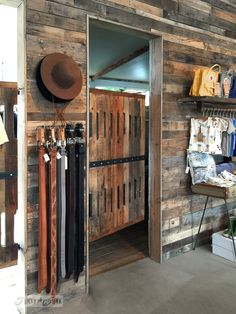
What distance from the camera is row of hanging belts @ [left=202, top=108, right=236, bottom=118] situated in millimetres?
3336

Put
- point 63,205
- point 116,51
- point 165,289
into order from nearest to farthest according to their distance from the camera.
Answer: point 63,205 < point 165,289 < point 116,51

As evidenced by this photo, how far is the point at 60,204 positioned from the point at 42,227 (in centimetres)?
20

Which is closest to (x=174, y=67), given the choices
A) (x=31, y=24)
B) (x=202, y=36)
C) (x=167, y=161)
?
(x=202, y=36)

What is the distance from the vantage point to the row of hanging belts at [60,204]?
2.16 m

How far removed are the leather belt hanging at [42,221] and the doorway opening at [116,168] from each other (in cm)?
75

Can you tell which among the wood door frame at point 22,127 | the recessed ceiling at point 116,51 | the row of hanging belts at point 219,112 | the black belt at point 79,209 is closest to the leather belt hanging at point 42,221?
the wood door frame at point 22,127

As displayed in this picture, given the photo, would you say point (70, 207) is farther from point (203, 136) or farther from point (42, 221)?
point (203, 136)

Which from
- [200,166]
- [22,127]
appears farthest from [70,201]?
[200,166]

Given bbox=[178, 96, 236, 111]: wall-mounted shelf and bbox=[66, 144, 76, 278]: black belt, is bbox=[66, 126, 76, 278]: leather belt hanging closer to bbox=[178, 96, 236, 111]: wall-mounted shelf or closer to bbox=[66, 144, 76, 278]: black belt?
bbox=[66, 144, 76, 278]: black belt

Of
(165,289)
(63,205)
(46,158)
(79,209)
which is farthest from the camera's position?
(165,289)

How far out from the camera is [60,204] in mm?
2229

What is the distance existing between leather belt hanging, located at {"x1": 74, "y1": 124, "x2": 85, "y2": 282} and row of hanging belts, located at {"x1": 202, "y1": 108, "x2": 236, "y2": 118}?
157 centimetres

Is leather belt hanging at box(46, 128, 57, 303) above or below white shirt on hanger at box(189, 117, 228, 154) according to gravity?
below

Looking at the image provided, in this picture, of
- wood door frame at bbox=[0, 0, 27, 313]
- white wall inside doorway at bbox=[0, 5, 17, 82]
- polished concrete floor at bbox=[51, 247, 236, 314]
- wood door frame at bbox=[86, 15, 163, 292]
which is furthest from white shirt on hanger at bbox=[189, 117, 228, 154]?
white wall inside doorway at bbox=[0, 5, 17, 82]
